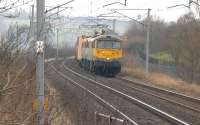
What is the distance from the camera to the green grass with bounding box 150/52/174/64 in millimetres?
67725

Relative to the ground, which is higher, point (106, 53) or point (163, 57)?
point (106, 53)

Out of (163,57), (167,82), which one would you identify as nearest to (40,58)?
(167,82)

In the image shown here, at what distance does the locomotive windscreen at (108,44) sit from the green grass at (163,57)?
2279 cm

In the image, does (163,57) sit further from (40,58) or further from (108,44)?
(40,58)

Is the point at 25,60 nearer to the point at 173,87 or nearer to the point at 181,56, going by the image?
the point at 173,87

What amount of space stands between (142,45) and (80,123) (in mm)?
63127

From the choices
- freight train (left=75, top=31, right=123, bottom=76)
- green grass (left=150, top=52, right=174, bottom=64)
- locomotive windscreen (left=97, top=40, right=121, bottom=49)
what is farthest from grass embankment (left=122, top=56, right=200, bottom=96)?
green grass (left=150, top=52, right=174, bottom=64)

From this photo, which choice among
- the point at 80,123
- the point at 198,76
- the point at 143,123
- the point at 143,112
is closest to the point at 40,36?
the point at 80,123

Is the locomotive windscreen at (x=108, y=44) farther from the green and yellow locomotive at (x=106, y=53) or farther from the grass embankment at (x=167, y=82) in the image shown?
the grass embankment at (x=167, y=82)

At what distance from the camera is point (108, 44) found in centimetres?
4353

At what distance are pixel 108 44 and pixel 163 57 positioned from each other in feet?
101

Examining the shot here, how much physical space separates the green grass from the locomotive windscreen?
2279 cm

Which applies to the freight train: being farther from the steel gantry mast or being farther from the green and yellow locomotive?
the steel gantry mast

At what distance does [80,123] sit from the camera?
1508 centimetres
